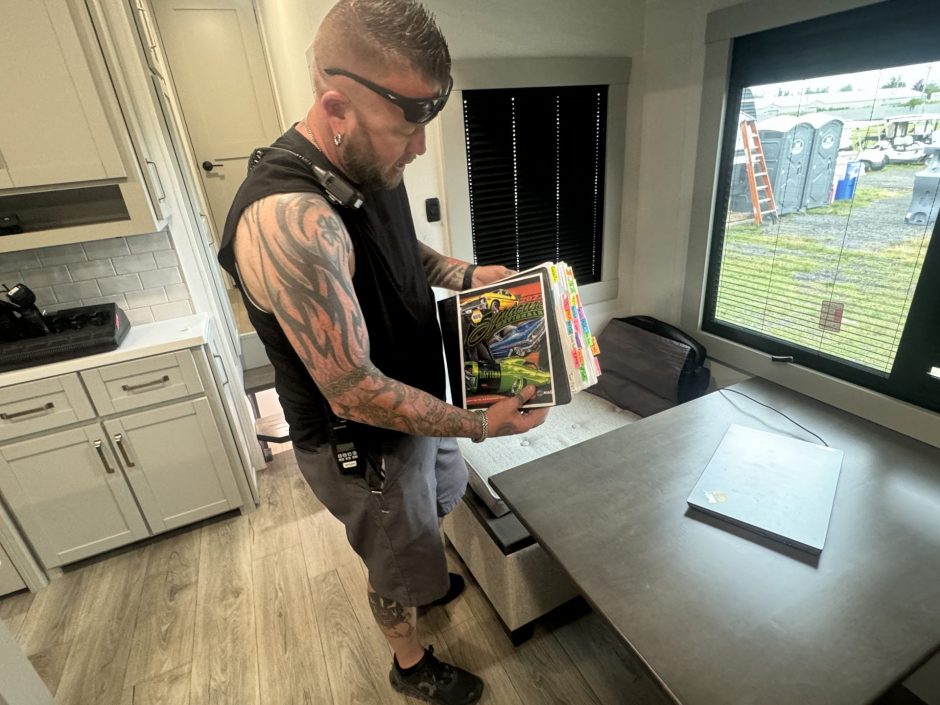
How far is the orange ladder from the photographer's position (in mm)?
1722

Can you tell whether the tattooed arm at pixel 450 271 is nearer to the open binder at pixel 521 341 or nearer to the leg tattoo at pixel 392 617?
the open binder at pixel 521 341

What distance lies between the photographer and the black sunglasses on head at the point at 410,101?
87 centimetres

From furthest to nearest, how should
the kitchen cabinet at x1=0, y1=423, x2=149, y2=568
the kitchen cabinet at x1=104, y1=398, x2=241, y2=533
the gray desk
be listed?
the kitchen cabinet at x1=104, y1=398, x2=241, y2=533, the kitchen cabinet at x1=0, y1=423, x2=149, y2=568, the gray desk

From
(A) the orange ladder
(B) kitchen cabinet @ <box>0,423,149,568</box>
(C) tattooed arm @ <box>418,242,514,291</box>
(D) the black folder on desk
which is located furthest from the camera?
(B) kitchen cabinet @ <box>0,423,149,568</box>

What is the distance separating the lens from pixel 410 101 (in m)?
0.89

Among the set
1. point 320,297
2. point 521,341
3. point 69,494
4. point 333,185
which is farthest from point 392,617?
point 69,494

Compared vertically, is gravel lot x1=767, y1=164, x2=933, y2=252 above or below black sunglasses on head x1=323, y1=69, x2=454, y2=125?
below

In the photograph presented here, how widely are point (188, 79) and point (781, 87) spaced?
156 inches

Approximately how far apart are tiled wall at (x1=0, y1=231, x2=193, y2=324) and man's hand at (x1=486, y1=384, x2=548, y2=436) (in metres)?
1.90

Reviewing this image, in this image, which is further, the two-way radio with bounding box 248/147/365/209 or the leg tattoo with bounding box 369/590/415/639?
the leg tattoo with bounding box 369/590/415/639

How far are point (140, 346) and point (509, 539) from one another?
1.60 metres

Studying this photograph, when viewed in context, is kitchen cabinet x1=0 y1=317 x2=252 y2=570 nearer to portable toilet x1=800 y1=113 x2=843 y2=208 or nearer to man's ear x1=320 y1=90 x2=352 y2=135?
man's ear x1=320 y1=90 x2=352 y2=135

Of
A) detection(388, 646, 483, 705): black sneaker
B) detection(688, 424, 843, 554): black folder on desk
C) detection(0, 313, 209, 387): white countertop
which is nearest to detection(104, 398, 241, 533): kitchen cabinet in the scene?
detection(0, 313, 209, 387): white countertop

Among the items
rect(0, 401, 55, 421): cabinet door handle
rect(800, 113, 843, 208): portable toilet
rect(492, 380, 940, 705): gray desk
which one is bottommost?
rect(492, 380, 940, 705): gray desk
